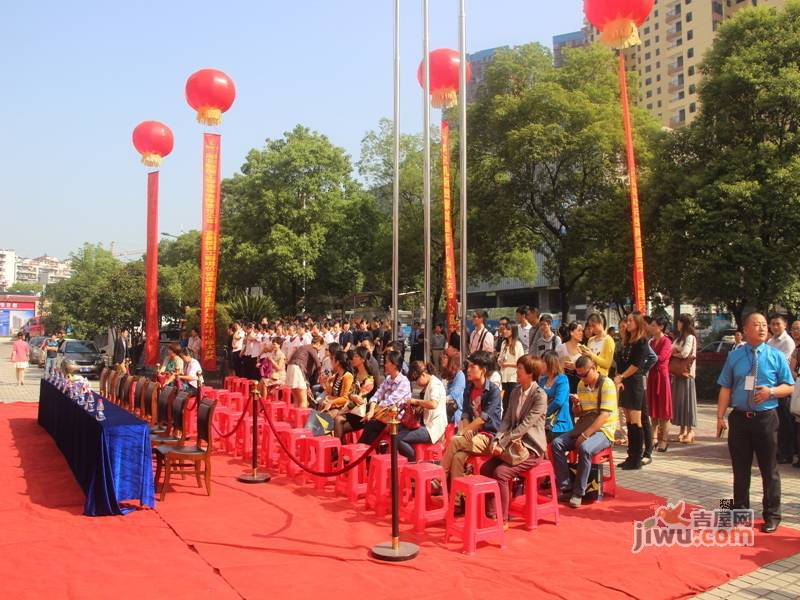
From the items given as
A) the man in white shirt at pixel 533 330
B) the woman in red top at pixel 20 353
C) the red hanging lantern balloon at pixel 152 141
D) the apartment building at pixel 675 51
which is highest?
the apartment building at pixel 675 51

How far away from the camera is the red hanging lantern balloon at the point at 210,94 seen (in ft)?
42.3

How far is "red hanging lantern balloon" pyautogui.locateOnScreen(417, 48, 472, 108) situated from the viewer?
13.1m

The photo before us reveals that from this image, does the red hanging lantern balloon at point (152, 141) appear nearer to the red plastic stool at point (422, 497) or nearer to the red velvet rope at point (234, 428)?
the red velvet rope at point (234, 428)

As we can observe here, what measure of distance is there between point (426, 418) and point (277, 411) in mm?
2880

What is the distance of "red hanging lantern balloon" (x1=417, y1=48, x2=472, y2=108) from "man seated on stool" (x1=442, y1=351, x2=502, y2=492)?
8.42 m

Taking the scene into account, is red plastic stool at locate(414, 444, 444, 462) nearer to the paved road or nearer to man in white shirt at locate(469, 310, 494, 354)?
the paved road

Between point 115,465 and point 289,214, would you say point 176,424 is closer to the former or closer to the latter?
point 115,465

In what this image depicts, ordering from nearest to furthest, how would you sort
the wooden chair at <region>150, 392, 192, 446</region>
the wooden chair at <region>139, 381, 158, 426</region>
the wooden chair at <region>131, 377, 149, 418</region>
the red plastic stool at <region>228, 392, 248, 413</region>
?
the wooden chair at <region>150, 392, 192, 446</region>, the wooden chair at <region>139, 381, 158, 426</region>, the wooden chair at <region>131, 377, 149, 418</region>, the red plastic stool at <region>228, 392, 248, 413</region>

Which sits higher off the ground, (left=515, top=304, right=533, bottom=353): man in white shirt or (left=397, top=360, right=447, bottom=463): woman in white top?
(left=515, top=304, right=533, bottom=353): man in white shirt

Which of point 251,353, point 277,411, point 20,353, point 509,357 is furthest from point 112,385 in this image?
point 20,353

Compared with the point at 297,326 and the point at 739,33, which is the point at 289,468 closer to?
the point at 297,326

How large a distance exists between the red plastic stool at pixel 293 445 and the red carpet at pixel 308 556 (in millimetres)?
808

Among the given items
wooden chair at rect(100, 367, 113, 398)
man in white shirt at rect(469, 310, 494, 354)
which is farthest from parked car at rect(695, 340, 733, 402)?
wooden chair at rect(100, 367, 113, 398)

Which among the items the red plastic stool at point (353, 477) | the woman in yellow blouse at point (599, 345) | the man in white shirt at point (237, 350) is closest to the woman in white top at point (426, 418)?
the red plastic stool at point (353, 477)
